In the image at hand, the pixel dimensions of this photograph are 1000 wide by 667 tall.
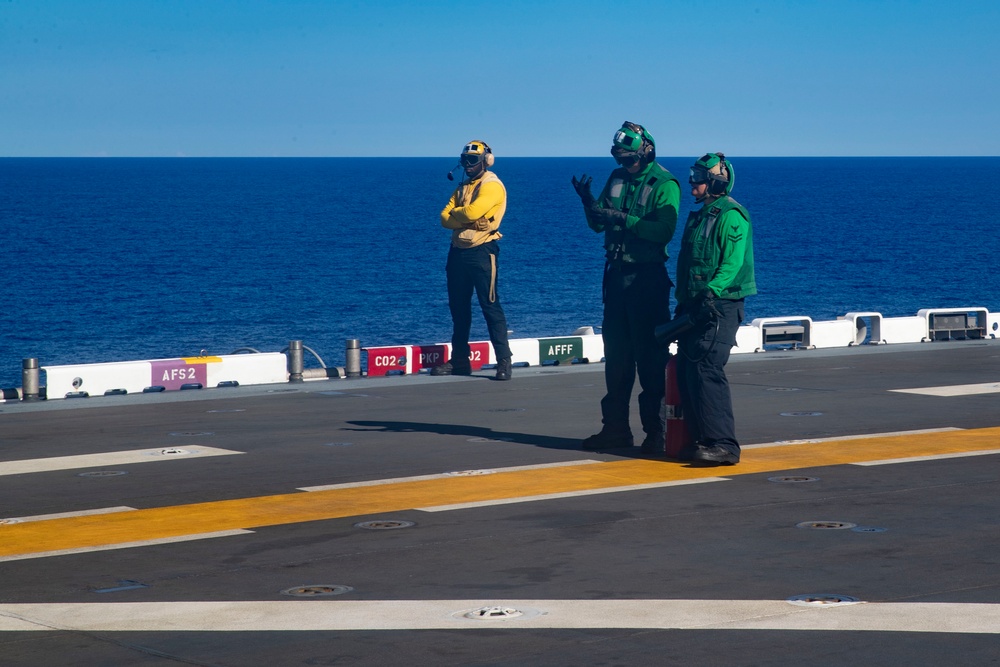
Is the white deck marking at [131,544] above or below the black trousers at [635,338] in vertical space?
below

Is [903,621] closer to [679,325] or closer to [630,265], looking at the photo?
[679,325]

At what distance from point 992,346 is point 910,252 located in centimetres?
7512

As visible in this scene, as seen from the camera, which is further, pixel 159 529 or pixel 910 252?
pixel 910 252

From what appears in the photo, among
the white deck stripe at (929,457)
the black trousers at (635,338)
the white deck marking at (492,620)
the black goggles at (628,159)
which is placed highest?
the black goggles at (628,159)

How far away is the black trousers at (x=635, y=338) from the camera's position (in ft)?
34.2

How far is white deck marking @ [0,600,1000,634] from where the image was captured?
5.93m

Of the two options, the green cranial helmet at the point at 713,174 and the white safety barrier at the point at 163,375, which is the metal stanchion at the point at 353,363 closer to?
the white safety barrier at the point at 163,375

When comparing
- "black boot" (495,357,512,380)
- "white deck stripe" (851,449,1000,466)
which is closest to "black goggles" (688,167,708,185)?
"white deck stripe" (851,449,1000,466)

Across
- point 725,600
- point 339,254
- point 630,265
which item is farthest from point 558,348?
point 339,254

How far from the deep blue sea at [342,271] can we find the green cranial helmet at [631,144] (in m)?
33.5

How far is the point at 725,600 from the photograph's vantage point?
249 inches

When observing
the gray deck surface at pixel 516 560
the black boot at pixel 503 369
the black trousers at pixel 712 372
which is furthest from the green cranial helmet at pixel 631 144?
the black boot at pixel 503 369

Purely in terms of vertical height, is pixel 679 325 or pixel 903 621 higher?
pixel 679 325

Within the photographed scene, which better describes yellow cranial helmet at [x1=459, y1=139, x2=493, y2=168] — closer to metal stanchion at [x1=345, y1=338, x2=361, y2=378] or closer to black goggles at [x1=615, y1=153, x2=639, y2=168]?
metal stanchion at [x1=345, y1=338, x2=361, y2=378]
